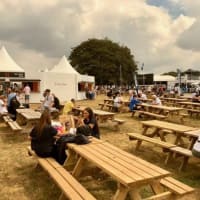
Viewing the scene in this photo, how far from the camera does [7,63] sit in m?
22.0

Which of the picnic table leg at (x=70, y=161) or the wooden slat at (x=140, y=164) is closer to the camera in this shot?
the wooden slat at (x=140, y=164)

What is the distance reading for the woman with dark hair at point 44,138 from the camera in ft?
15.1

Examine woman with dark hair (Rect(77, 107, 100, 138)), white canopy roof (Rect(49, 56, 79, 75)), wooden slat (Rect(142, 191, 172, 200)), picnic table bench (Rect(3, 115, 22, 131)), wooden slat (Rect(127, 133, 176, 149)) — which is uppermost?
white canopy roof (Rect(49, 56, 79, 75))

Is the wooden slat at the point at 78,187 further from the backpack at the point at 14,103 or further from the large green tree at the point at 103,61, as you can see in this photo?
Answer: the large green tree at the point at 103,61

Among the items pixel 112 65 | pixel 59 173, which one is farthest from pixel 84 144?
pixel 112 65

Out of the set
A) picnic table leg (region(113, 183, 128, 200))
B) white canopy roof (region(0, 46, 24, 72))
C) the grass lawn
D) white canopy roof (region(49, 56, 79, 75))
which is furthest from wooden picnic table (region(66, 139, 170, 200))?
white canopy roof (region(49, 56, 79, 75))

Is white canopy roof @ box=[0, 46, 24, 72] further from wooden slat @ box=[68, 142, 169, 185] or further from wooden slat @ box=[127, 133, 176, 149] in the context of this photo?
wooden slat @ box=[68, 142, 169, 185]

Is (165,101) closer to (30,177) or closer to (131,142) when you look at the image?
(131,142)

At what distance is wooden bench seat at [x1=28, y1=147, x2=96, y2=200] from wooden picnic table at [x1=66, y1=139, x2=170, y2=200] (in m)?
0.30

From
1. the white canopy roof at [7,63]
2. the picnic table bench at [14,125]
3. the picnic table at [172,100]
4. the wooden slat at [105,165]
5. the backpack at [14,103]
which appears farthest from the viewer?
the white canopy roof at [7,63]

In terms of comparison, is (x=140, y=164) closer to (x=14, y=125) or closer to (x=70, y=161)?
(x=70, y=161)

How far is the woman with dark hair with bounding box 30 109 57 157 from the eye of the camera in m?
4.61

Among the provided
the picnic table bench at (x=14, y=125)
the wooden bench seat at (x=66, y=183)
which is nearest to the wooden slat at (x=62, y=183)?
the wooden bench seat at (x=66, y=183)

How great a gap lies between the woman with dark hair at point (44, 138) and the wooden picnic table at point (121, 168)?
1.23 feet
